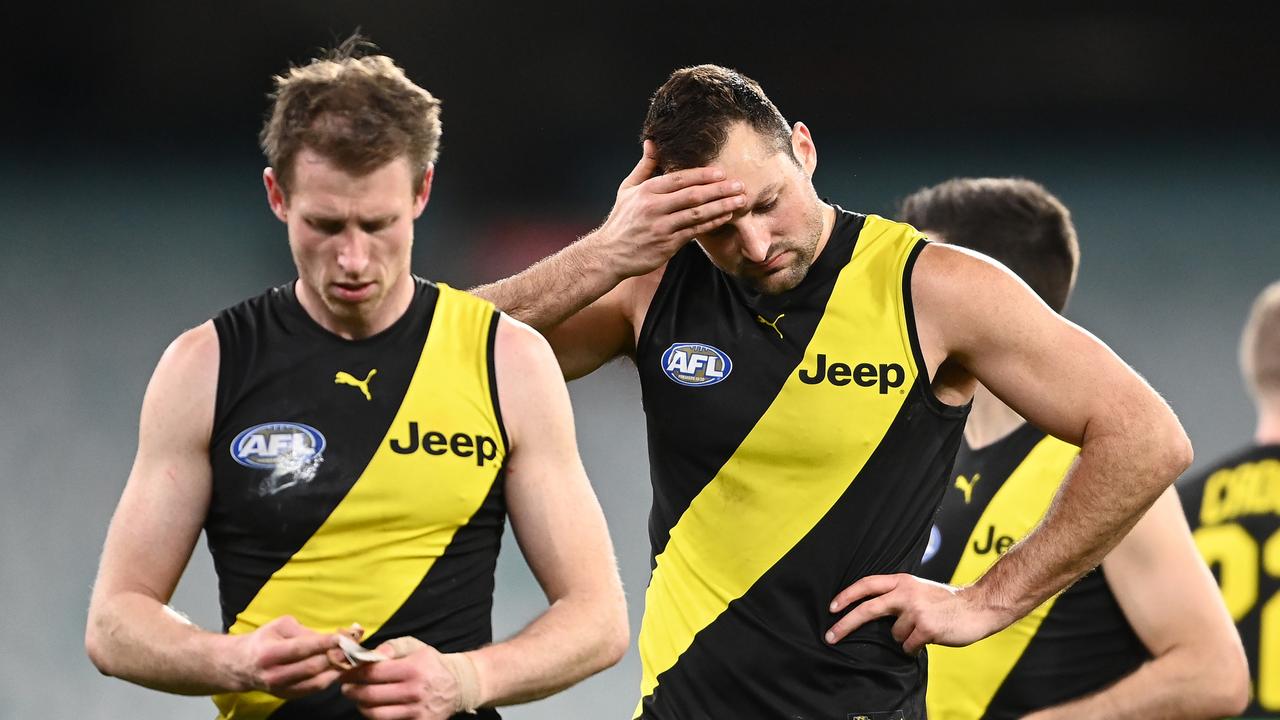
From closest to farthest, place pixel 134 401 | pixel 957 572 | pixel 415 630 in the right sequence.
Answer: pixel 415 630 < pixel 957 572 < pixel 134 401

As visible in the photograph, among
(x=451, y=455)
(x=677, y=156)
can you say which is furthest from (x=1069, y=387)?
(x=451, y=455)

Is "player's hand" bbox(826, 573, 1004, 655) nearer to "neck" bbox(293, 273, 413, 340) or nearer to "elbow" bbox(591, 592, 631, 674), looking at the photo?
"elbow" bbox(591, 592, 631, 674)

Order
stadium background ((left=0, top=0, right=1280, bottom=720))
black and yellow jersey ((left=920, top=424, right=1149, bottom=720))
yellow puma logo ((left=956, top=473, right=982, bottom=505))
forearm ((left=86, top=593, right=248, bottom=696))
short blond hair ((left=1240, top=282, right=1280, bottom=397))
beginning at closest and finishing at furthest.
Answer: forearm ((left=86, top=593, right=248, bottom=696)) < black and yellow jersey ((left=920, top=424, right=1149, bottom=720)) < yellow puma logo ((left=956, top=473, right=982, bottom=505)) < short blond hair ((left=1240, top=282, right=1280, bottom=397)) < stadium background ((left=0, top=0, right=1280, bottom=720))

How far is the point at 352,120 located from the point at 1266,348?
351cm

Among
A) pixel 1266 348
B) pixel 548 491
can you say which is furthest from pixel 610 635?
pixel 1266 348

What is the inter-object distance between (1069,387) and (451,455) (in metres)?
1.23

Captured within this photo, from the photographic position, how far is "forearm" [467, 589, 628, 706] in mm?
2404

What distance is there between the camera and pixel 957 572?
358 cm

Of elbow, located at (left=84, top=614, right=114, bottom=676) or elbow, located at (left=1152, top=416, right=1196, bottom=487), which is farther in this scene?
elbow, located at (left=1152, top=416, right=1196, bottom=487)

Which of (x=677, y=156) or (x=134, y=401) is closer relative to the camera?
(x=677, y=156)

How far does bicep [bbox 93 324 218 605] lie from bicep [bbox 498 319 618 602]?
52 cm

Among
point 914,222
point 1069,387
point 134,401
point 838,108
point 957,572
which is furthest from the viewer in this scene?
point 838,108

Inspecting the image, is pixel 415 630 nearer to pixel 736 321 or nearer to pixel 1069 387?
pixel 736 321

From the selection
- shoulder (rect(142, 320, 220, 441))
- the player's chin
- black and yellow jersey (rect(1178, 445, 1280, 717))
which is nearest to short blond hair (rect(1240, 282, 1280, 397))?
black and yellow jersey (rect(1178, 445, 1280, 717))
